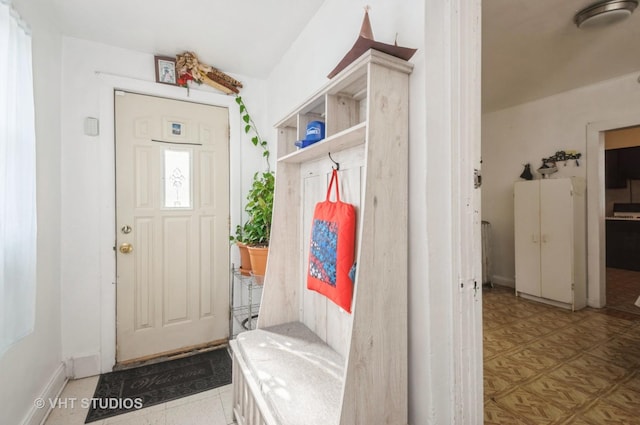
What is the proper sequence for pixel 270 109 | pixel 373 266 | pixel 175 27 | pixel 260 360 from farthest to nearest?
pixel 270 109
pixel 175 27
pixel 260 360
pixel 373 266

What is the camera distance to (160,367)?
2.15 m

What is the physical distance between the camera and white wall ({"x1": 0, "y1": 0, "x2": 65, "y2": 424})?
4.70 feet

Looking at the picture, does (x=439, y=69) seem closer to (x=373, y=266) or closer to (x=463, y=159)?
(x=463, y=159)

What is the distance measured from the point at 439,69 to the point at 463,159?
1.05ft

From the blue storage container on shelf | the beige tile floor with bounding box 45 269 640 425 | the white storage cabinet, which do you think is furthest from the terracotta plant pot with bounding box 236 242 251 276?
the white storage cabinet

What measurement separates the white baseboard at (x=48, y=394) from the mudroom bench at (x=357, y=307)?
1064 mm

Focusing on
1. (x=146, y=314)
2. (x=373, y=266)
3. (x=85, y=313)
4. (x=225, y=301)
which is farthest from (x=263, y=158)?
(x=373, y=266)

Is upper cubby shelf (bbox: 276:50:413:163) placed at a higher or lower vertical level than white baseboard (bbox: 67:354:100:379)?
higher

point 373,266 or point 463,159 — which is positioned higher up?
point 463,159

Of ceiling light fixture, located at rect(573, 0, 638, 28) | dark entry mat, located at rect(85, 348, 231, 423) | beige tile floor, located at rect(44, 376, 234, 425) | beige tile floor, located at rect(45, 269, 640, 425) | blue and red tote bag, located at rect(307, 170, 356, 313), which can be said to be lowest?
beige tile floor, located at rect(44, 376, 234, 425)

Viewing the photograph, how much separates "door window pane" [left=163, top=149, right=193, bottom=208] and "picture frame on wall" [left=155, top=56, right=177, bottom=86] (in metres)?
0.56

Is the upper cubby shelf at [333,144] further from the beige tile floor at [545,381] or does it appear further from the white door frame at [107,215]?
the beige tile floor at [545,381]

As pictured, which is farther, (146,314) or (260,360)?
(146,314)

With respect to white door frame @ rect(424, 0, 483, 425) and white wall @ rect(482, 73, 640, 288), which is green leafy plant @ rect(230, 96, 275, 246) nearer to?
white door frame @ rect(424, 0, 483, 425)
